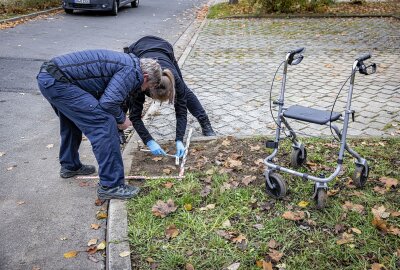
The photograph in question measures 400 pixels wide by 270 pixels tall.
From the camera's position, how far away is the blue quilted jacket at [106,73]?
360cm

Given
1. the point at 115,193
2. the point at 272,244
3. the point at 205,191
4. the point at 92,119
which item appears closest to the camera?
the point at 272,244

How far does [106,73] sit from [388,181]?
112 inches

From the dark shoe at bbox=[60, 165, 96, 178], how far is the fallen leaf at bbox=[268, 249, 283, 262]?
2.26 m

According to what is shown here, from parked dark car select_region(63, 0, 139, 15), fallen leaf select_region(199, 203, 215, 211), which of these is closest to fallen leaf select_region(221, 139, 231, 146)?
fallen leaf select_region(199, 203, 215, 211)

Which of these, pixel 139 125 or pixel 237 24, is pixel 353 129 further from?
pixel 237 24

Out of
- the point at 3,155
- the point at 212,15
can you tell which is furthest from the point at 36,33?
the point at 3,155

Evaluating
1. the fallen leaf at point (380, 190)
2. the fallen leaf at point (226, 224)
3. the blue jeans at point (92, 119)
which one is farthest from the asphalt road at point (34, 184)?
the fallen leaf at point (380, 190)

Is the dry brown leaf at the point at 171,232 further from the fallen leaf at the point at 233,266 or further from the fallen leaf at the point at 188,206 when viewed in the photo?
the fallen leaf at the point at 233,266

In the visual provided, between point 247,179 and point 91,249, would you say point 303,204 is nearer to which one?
point 247,179

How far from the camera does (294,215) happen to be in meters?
3.70

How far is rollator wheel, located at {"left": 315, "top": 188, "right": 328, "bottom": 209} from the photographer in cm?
366

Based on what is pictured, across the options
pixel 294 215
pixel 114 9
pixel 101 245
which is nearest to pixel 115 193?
pixel 101 245

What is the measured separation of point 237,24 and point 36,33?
6330mm

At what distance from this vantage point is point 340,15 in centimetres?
1527
